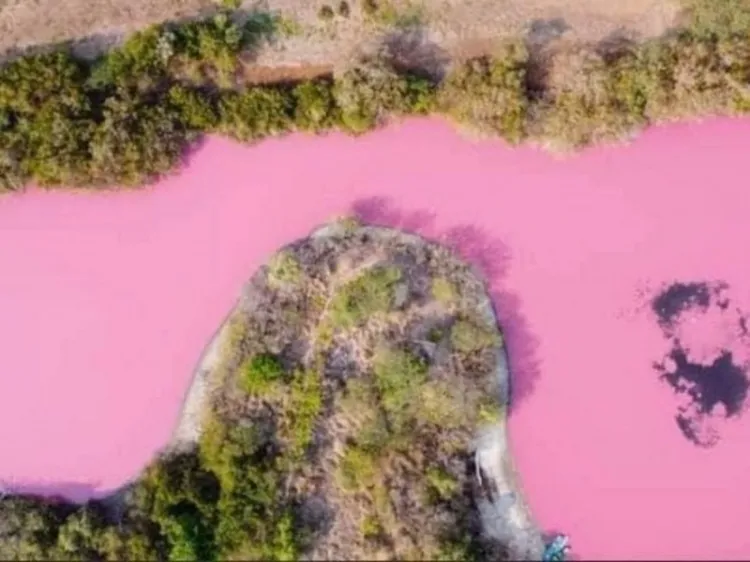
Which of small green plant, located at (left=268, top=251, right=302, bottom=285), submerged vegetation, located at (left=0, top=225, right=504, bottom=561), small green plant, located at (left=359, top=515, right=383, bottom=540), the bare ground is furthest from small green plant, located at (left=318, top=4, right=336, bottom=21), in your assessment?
small green plant, located at (left=359, top=515, right=383, bottom=540)

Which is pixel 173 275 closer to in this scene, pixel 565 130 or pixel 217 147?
pixel 217 147

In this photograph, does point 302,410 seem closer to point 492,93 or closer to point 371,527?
point 371,527

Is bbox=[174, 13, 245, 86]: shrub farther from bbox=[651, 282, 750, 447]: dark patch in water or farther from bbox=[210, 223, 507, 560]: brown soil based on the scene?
bbox=[651, 282, 750, 447]: dark patch in water

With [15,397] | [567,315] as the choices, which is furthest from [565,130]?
[15,397]

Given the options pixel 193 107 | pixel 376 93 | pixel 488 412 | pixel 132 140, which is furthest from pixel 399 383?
pixel 132 140

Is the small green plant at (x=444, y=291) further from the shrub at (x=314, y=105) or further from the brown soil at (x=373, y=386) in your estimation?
the shrub at (x=314, y=105)

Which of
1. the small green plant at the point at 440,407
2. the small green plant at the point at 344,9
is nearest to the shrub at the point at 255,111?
the small green plant at the point at 344,9
